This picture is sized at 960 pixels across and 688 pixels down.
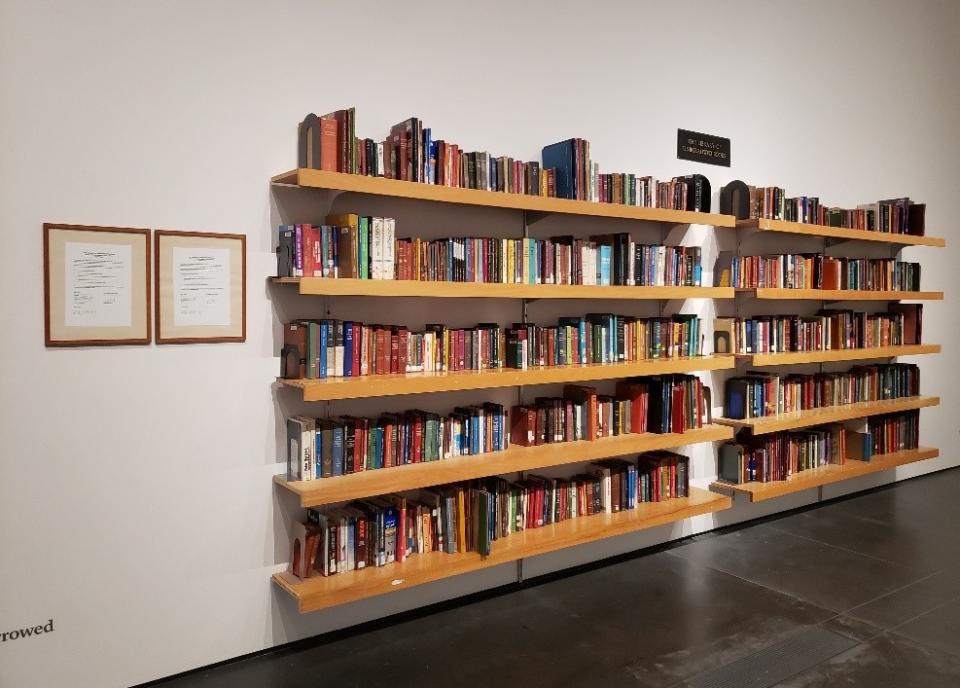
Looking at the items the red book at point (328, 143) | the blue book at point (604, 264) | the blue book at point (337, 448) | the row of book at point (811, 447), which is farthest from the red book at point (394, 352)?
the row of book at point (811, 447)

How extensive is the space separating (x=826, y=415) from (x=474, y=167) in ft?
10.5

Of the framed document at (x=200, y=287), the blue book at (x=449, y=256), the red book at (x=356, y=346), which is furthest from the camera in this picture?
the blue book at (x=449, y=256)

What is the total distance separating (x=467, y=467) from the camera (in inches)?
129

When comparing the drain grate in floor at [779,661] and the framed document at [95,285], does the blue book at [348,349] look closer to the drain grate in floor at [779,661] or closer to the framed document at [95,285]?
the framed document at [95,285]

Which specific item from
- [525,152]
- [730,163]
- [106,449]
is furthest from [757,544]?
[106,449]

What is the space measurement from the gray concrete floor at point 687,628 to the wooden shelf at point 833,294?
1.58 metres

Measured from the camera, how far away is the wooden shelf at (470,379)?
9.48 ft

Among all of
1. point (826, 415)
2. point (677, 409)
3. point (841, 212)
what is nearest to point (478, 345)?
point (677, 409)

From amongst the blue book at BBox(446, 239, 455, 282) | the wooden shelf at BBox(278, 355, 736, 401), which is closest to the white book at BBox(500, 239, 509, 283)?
the blue book at BBox(446, 239, 455, 282)

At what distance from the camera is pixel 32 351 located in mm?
2605

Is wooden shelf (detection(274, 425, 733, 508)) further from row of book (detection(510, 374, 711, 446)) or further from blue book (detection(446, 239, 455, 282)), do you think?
blue book (detection(446, 239, 455, 282))

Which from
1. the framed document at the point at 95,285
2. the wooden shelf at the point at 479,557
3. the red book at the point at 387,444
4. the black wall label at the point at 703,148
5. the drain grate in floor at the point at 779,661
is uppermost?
the black wall label at the point at 703,148

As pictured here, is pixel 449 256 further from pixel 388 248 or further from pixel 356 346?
pixel 356 346

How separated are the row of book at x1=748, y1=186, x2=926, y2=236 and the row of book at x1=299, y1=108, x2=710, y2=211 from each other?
2.48 feet
